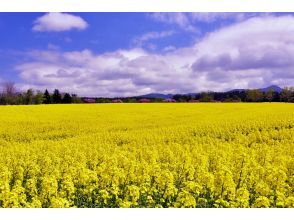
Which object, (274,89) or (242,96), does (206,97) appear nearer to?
(242,96)

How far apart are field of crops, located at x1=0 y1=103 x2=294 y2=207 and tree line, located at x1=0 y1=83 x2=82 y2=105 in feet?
1.11

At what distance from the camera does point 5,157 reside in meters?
7.93

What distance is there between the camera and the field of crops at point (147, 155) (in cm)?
571

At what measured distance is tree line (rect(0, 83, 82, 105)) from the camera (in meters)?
8.50

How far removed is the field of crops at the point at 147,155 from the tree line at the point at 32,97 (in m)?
0.34

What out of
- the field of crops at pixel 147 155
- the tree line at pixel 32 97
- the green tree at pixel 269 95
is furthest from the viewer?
the green tree at pixel 269 95

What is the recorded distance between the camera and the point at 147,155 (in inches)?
320

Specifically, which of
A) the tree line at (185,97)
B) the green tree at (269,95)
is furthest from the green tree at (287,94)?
the green tree at (269,95)

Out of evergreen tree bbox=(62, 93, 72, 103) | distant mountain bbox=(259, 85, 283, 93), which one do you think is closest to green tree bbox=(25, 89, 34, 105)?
evergreen tree bbox=(62, 93, 72, 103)

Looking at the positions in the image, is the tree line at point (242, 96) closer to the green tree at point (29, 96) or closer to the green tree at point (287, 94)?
the green tree at point (287, 94)

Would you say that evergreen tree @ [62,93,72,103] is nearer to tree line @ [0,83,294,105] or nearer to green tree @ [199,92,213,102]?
tree line @ [0,83,294,105]

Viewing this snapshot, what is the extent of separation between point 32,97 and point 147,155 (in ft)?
9.16

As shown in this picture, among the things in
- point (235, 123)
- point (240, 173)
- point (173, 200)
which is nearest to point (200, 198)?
point (173, 200)
